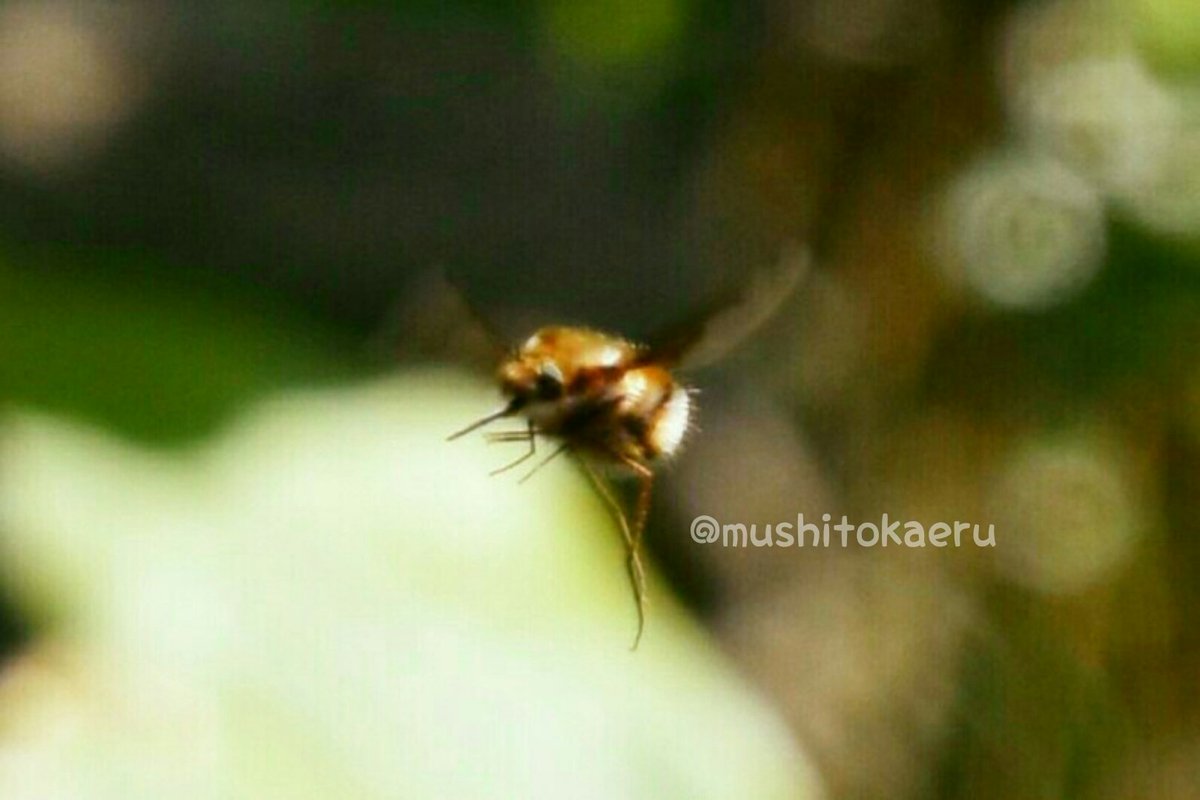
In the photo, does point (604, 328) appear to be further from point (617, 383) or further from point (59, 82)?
point (617, 383)

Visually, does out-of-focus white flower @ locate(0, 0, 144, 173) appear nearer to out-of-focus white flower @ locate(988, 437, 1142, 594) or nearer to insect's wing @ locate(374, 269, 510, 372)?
out-of-focus white flower @ locate(988, 437, 1142, 594)

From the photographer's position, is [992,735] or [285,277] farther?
[285,277]

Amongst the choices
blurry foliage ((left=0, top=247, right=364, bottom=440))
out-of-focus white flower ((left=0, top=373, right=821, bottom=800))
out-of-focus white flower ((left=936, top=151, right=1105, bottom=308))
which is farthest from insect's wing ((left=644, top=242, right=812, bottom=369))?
out-of-focus white flower ((left=936, top=151, right=1105, bottom=308))

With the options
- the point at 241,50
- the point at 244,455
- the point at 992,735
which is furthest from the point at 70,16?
the point at 992,735

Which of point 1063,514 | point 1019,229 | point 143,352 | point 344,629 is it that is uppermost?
point 143,352

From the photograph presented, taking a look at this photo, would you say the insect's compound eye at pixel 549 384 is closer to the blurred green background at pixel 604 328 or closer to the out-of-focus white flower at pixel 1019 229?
the blurred green background at pixel 604 328

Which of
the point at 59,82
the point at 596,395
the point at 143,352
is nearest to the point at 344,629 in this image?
the point at 143,352

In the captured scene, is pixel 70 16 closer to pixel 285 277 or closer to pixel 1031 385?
pixel 285 277

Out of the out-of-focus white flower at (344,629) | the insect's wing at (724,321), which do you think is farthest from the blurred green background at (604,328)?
the insect's wing at (724,321)
